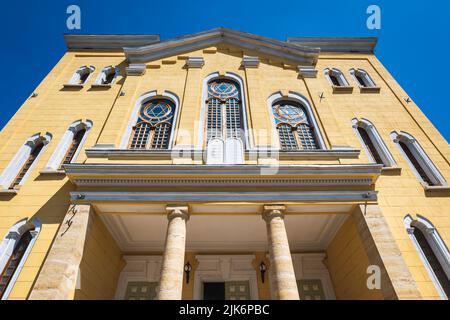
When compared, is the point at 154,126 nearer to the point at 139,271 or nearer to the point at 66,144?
the point at 66,144

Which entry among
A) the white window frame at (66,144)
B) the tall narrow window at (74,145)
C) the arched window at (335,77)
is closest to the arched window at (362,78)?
the arched window at (335,77)

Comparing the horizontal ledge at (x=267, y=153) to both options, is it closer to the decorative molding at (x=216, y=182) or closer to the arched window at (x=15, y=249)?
the decorative molding at (x=216, y=182)

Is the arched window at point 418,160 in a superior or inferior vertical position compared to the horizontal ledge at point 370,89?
inferior

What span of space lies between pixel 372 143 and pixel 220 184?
8396mm

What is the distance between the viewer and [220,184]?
9398 millimetres

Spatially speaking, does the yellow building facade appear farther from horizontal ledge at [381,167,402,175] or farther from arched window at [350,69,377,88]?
arched window at [350,69,377,88]

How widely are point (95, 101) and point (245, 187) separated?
9999 millimetres

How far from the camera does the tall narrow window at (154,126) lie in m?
12.0

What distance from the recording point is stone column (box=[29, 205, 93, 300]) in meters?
7.14

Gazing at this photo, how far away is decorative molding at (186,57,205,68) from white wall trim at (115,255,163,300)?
1076 centimetres

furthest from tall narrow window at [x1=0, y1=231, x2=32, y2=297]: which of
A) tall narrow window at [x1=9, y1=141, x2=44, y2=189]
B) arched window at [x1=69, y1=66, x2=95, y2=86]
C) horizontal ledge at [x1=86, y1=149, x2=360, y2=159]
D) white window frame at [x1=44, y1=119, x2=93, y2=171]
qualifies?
arched window at [x1=69, y1=66, x2=95, y2=86]

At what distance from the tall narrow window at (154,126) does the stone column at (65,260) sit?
405 cm
